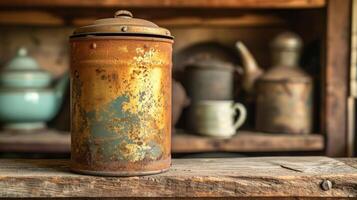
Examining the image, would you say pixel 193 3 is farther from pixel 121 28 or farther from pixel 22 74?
pixel 121 28

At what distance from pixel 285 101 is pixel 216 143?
0.25m

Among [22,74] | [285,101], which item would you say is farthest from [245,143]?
[22,74]

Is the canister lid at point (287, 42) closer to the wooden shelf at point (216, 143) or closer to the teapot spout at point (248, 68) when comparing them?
the teapot spout at point (248, 68)

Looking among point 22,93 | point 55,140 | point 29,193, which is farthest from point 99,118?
point 22,93

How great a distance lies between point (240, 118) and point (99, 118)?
76 cm

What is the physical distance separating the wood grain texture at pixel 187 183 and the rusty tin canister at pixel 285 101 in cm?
65

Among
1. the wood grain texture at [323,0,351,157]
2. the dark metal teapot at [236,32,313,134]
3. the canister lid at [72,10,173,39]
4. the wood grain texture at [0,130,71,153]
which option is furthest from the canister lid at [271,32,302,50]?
the canister lid at [72,10,173,39]

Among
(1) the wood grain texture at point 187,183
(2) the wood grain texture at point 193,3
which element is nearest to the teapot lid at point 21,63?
(2) the wood grain texture at point 193,3

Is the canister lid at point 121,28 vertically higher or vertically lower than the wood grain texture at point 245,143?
higher

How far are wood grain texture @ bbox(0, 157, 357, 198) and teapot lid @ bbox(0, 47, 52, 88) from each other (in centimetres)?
73

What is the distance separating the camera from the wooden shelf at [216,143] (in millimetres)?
1412

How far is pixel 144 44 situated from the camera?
798 mm

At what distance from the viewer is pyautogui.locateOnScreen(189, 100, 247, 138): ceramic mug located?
1452 millimetres

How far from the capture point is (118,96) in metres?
0.79
